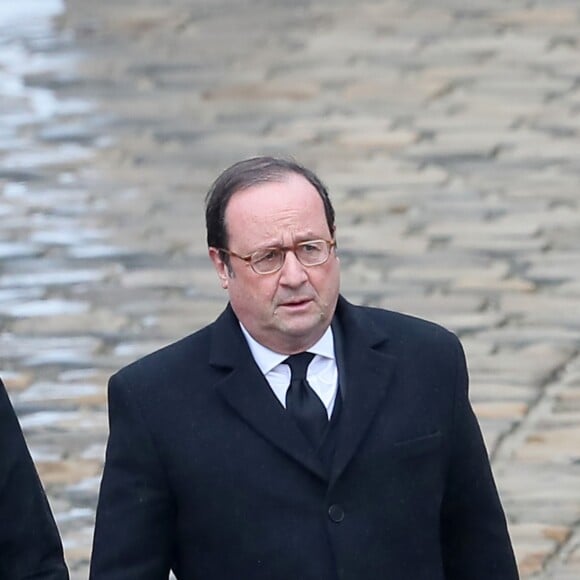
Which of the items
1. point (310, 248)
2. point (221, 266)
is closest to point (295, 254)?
point (310, 248)

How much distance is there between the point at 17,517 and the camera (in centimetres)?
312

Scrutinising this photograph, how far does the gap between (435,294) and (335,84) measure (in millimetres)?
2351

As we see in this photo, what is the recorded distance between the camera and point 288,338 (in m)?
3.09

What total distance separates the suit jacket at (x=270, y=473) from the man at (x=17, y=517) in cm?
11

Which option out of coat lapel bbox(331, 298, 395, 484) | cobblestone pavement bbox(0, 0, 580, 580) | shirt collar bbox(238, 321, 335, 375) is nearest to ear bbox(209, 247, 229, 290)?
shirt collar bbox(238, 321, 335, 375)

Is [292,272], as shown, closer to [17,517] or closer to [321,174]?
[17,517]

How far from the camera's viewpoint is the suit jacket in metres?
3.09

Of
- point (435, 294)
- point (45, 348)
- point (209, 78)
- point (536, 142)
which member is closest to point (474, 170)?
point (536, 142)

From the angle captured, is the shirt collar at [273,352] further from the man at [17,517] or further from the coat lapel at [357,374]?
the man at [17,517]

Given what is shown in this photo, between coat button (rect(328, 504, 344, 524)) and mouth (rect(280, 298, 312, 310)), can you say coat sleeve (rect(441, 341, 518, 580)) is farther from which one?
mouth (rect(280, 298, 312, 310))

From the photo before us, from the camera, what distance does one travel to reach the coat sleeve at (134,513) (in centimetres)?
311

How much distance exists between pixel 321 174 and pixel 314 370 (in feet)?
17.4

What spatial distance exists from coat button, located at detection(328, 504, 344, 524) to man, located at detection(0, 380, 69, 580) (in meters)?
0.53

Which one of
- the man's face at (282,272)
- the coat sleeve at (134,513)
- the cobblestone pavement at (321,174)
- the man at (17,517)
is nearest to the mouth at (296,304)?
the man's face at (282,272)
